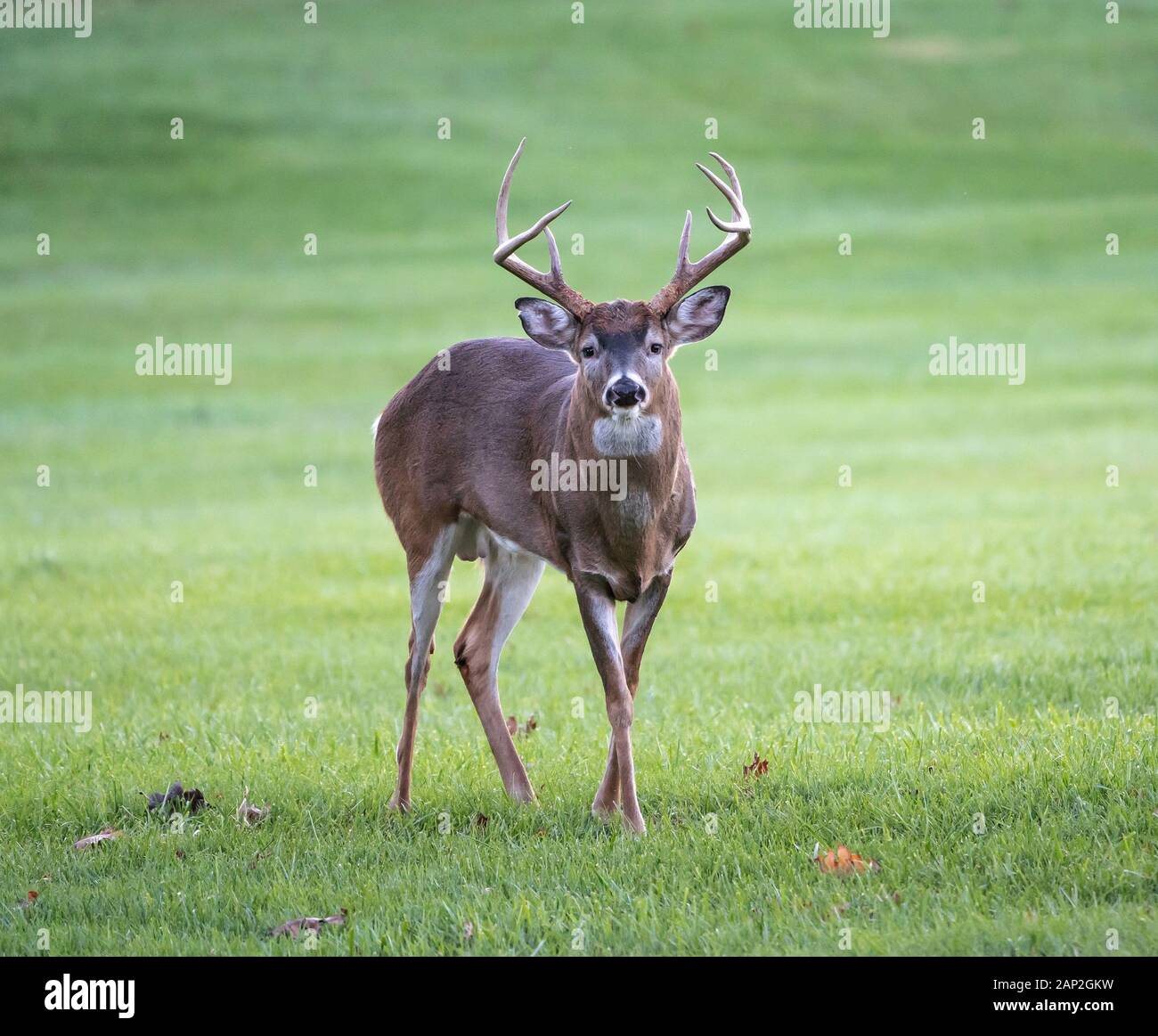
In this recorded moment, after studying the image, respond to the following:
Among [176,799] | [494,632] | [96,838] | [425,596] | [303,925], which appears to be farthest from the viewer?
[494,632]

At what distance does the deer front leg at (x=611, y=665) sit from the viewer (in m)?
6.26

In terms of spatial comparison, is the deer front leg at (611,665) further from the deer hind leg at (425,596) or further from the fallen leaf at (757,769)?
the deer hind leg at (425,596)

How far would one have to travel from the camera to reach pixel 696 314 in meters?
6.43

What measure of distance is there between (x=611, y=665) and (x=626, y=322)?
1.37 meters

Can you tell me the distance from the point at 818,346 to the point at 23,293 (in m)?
16.2

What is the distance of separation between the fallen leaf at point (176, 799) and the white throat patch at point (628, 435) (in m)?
2.25

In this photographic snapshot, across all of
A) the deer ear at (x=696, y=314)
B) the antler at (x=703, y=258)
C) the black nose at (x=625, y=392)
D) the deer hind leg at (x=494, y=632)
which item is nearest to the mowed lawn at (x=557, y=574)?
the deer hind leg at (x=494, y=632)

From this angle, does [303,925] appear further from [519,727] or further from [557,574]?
[557,574]

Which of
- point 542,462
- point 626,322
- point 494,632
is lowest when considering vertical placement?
point 494,632

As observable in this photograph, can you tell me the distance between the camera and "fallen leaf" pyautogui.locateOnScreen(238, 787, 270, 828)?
21.5 ft

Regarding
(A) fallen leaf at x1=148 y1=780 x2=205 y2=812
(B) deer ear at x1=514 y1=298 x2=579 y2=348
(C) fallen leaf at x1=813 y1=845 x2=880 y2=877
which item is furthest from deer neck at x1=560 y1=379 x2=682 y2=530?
(A) fallen leaf at x1=148 y1=780 x2=205 y2=812

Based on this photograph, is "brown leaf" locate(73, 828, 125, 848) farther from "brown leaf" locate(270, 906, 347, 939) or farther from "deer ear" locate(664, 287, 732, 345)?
"deer ear" locate(664, 287, 732, 345)

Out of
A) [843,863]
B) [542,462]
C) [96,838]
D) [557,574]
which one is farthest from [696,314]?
[557,574]

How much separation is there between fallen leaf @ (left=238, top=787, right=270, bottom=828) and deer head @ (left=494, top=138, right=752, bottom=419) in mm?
2152
